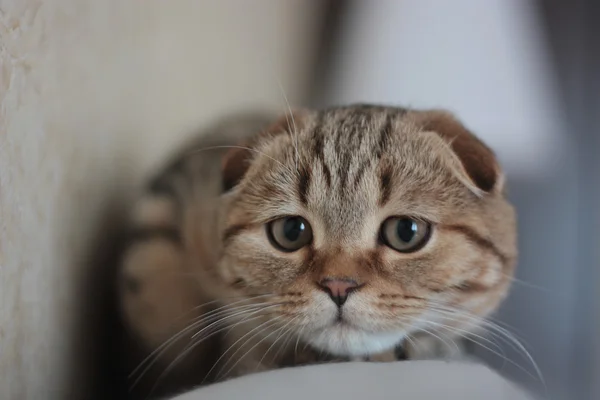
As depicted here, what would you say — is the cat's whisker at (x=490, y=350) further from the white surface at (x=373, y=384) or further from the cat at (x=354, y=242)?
the white surface at (x=373, y=384)

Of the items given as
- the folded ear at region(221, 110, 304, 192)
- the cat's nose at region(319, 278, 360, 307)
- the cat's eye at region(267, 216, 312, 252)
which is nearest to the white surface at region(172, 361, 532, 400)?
the cat's nose at region(319, 278, 360, 307)

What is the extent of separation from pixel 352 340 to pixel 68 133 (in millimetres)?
492

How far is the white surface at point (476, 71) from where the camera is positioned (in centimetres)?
158

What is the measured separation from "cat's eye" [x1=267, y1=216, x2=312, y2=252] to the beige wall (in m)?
0.30

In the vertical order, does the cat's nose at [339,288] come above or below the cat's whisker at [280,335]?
above

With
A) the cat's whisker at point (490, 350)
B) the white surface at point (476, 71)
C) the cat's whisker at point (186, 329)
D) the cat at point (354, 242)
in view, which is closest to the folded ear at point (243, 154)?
the cat at point (354, 242)

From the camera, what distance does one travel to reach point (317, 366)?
0.67 metres

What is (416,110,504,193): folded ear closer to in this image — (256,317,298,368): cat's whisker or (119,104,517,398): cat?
(119,104,517,398): cat

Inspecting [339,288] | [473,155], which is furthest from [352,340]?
[473,155]

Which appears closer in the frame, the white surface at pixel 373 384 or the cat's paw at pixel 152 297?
the white surface at pixel 373 384

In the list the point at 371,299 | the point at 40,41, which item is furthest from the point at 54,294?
the point at 371,299

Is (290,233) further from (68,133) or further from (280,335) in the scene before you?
(68,133)

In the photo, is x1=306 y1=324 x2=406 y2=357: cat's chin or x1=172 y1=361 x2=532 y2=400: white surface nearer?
x1=172 y1=361 x2=532 y2=400: white surface

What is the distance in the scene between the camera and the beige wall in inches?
29.9
